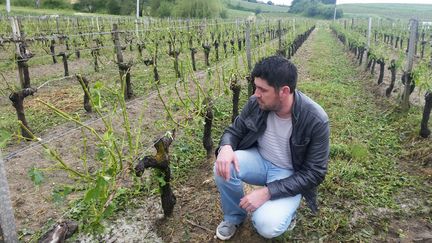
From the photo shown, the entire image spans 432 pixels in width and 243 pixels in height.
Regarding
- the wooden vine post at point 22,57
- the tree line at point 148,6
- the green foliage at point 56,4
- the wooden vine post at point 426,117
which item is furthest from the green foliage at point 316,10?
the wooden vine post at point 426,117

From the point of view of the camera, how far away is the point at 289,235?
2906 mm

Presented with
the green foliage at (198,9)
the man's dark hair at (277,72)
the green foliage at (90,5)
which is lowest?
the man's dark hair at (277,72)

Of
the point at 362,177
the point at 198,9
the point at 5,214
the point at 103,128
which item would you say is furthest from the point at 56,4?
the point at 5,214

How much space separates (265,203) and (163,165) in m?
0.82

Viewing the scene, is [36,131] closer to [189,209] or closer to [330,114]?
[189,209]

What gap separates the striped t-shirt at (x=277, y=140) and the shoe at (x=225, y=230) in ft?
1.97

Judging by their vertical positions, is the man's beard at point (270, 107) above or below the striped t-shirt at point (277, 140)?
above

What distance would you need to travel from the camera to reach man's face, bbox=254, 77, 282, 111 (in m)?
2.44

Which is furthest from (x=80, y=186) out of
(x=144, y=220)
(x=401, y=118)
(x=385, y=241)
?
(x=401, y=118)

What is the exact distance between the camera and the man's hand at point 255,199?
2400mm

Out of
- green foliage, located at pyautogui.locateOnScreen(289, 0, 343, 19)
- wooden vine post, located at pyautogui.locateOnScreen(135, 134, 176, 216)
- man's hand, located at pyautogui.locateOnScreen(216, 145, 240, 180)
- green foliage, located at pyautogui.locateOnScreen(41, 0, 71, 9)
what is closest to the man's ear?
man's hand, located at pyautogui.locateOnScreen(216, 145, 240, 180)

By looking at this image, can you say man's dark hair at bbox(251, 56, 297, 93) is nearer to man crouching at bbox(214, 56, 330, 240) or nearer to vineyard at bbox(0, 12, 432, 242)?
man crouching at bbox(214, 56, 330, 240)

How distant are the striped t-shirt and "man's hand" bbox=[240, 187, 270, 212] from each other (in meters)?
0.39

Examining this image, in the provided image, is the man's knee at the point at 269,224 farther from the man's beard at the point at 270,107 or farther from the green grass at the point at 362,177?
the man's beard at the point at 270,107
